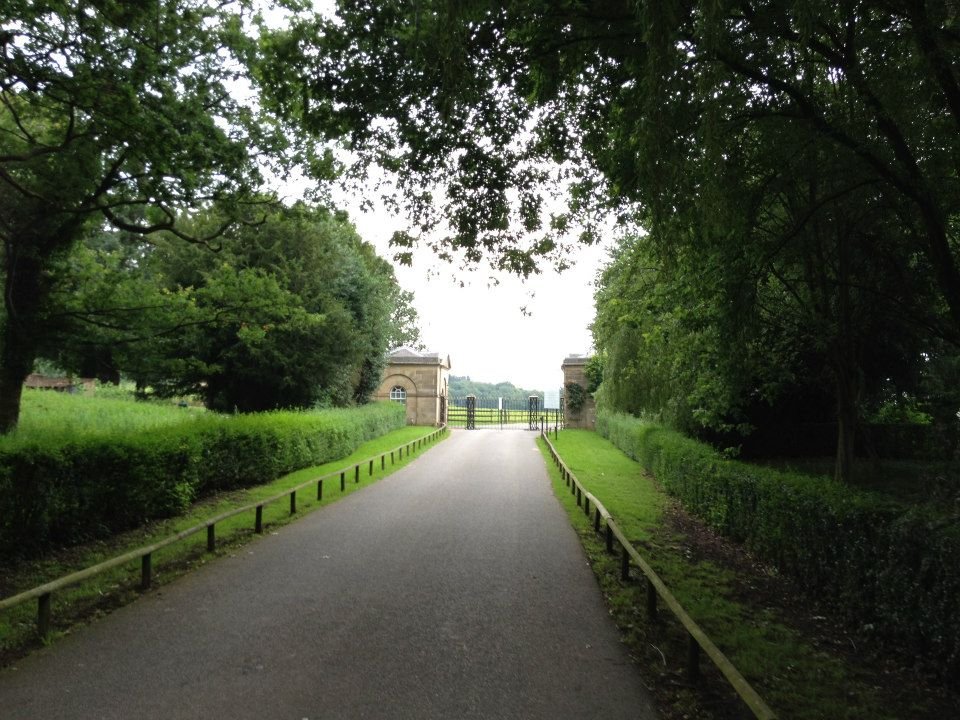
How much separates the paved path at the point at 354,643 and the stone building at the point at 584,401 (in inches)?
1323

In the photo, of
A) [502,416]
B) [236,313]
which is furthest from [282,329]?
[502,416]

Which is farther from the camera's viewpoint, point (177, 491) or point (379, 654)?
point (177, 491)

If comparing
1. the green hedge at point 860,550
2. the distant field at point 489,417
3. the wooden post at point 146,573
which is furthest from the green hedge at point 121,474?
the distant field at point 489,417

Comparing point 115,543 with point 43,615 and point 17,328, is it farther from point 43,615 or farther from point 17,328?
point 17,328

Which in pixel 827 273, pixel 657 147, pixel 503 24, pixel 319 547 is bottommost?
pixel 319 547

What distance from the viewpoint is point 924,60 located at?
229 inches

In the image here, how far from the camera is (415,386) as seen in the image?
43188 mm

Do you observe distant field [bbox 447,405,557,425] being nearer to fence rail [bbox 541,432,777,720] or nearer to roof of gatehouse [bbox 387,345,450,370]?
roof of gatehouse [bbox 387,345,450,370]

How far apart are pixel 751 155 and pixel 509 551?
646 cm

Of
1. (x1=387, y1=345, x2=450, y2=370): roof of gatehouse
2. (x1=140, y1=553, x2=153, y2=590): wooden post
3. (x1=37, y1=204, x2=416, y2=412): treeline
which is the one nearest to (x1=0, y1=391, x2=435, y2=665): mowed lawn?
(x1=140, y1=553, x2=153, y2=590): wooden post

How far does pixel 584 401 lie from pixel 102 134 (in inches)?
1432

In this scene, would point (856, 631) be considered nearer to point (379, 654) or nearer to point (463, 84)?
point (379, 654)

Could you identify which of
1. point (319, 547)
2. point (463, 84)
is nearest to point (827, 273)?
point (463, 84)

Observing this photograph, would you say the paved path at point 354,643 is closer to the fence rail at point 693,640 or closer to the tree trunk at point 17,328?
the fence rail at point 693,640
